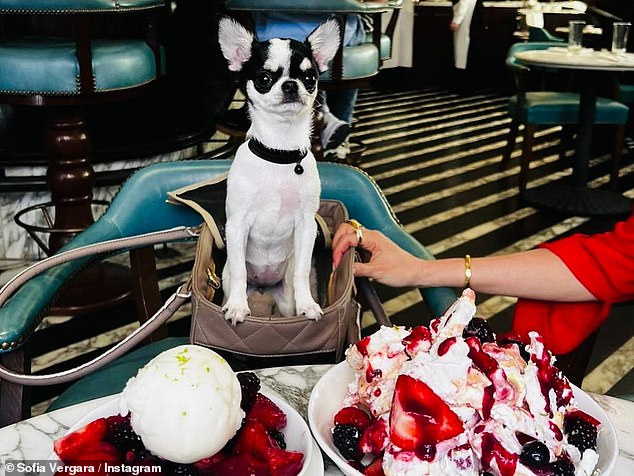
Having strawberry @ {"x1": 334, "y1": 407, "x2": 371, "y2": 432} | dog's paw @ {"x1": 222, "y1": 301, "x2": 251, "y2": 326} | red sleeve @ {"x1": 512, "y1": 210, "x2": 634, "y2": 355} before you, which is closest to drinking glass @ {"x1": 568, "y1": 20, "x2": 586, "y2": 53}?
red sleeve @ {"x1": 512, "y1": 210, "x2": 634, "y2": 355}

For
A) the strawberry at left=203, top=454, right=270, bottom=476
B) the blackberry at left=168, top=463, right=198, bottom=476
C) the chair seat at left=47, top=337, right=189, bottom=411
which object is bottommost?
the chair seat at left=47, top=337, right=189, bottom=411

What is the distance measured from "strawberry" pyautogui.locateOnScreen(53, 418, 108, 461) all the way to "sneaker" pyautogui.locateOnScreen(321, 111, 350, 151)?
124 inches

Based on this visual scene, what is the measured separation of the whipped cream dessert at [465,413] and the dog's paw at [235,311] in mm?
392

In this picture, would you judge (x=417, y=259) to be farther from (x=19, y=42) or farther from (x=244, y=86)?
(x=19, y=42)

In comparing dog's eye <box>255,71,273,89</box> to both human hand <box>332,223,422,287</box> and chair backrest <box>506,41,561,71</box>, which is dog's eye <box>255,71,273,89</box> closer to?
human hand <box>332,223,422,287</box>

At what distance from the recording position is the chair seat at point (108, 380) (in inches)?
50.4

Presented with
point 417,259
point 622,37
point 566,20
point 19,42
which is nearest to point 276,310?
point 417,259

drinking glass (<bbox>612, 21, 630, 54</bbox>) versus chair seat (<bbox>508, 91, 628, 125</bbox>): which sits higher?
drinking glass (<bbox>612, 21, 630, 54</bbox>)

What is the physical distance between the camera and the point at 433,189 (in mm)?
4879

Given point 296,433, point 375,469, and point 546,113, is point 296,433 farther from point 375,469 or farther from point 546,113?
point 546,113

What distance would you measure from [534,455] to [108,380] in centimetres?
88

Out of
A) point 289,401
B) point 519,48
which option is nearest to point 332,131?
point 519,48

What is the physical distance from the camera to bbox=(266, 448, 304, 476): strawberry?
0.69 meters

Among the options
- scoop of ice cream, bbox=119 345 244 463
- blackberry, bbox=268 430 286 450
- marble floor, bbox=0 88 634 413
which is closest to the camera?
scoop of ice cream, bbox=119 345 244 463
